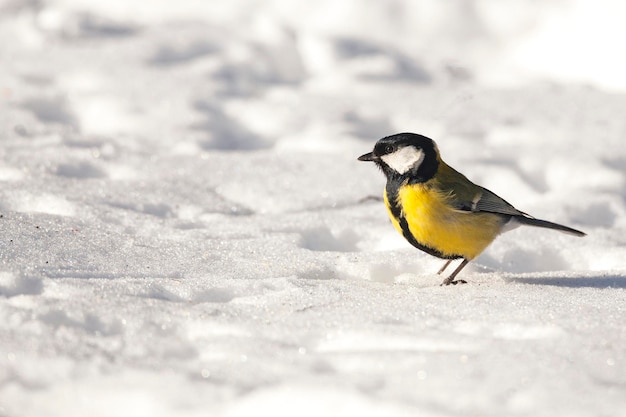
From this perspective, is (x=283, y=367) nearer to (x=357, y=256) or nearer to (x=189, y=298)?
(x=189, y=298)

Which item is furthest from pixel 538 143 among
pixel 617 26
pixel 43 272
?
pixel 43 272

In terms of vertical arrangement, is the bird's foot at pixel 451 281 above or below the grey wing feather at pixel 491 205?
below

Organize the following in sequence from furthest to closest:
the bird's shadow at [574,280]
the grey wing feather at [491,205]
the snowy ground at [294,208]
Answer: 1. the grey wing feather at [491,205]
2. the bird's shadow at [574,280]
3. the snowy ground at [294,208]

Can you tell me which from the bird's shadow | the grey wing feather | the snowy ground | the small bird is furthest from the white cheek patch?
the bird's shadow

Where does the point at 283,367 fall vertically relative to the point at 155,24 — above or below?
below

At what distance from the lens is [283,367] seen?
2.59 meters

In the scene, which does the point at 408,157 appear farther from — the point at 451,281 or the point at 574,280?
the point at 574,280

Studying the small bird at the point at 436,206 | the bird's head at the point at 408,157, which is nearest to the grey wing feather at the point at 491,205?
the small bird at the point at 436,206

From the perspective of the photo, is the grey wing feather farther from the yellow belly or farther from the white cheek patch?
the white cheek patch

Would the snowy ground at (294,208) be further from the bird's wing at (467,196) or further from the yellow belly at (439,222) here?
the bird's wing at (467,196)

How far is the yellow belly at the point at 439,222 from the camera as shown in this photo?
3.71 m

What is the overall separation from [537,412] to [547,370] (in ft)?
0.78

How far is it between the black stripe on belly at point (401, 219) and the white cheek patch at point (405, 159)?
85mm

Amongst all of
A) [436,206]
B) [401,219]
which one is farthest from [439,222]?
[401,219]
